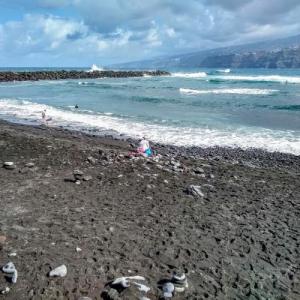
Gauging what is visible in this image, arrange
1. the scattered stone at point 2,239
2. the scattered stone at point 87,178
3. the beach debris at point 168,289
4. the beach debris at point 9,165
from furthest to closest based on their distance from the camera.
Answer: the beach debris at point 9,165, the scattered stone at point 87,178, the scattered stone at point 2,239, the beach debris at point 168,289

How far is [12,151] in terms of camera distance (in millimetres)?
10164

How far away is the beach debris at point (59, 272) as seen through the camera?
15.2ft

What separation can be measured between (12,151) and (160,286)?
6720 millimetres

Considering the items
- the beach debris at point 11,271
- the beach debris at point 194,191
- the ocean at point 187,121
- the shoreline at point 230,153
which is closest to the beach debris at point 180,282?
the beach debris at point 11,271

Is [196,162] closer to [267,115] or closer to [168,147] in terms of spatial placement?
[168,147]

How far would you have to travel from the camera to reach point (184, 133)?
15156 mm

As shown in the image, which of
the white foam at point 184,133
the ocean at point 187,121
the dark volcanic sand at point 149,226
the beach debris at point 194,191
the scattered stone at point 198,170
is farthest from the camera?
the ocean at point 187,121

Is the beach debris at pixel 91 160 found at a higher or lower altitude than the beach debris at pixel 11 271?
lower

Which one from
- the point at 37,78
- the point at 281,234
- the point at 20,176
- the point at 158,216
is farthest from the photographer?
the point at 37,78

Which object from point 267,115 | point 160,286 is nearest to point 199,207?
point 160,286

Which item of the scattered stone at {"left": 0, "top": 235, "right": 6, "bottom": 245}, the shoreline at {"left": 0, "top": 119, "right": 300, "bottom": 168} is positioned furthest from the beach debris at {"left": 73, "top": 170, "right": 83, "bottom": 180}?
the shoreline at {"left": 0, "top": 119, "right": 300, "bottom": 168}

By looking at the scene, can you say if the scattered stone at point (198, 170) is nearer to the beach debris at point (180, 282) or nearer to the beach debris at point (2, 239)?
the beach debris at point (180, 282)

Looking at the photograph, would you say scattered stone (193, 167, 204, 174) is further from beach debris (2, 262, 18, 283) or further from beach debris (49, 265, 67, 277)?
beach debris (2, 262, 18, 283)

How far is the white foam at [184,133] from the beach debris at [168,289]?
Answer: 852cm
